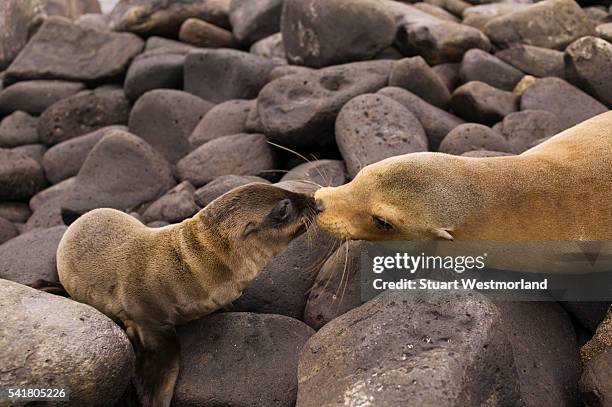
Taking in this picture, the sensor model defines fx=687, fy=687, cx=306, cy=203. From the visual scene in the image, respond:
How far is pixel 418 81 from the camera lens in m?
6.81

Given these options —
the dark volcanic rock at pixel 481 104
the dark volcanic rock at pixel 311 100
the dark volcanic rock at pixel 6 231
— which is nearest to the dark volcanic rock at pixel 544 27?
the dark volcanic rock at pixel 481 104

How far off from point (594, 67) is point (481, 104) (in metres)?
1.32

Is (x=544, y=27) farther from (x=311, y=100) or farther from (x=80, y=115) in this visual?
(x=80, y=115)

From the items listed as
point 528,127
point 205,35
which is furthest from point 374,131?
point 205,35

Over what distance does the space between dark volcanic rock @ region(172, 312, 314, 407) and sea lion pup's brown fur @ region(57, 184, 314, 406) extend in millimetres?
139

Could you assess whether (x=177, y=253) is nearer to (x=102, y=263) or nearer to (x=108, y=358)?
(x=102, y=263)

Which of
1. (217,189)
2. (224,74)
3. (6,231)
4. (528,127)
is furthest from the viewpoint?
(224,74)

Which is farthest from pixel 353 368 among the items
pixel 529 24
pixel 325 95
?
pixel 529 24

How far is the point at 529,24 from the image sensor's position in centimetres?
851

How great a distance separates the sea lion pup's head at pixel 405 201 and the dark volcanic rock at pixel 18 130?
21.3 feet

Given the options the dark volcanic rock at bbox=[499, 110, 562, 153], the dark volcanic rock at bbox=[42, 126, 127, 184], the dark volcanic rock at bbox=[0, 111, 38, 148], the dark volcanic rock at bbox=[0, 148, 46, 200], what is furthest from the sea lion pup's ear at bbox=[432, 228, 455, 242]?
the dark volcanic rock at bbox=[0, 111, 38, 148]

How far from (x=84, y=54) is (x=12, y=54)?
2.50 m

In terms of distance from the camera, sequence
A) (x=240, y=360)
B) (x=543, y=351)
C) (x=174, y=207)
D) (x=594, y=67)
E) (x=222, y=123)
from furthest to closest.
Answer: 1. (x=222, y=123)
2. (x=594, y=67)
3. (x=174, y=207)
4. (x=240, y=360)
5. (x=543, y=351)

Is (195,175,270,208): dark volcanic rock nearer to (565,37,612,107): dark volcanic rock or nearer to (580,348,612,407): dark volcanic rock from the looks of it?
(580,348,612,407): dark volcanic rock
